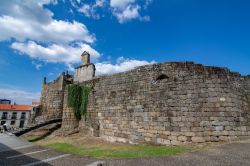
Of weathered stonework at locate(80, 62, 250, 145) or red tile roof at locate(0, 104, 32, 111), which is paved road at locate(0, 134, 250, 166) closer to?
weathered stonework at locate(80, 62, 250, 145)

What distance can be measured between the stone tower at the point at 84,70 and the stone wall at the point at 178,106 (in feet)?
31.9

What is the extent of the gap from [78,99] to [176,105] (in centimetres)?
825

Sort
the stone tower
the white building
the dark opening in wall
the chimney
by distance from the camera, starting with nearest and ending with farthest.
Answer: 1. the dark opening in wall
2. the stone tower
3. the chimney
4. the white building

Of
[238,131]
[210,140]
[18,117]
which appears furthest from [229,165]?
[18,117]

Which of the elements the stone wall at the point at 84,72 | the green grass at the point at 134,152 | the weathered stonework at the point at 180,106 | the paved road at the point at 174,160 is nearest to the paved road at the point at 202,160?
the paved road at the point at 174,160

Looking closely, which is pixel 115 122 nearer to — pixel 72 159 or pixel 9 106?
pixel 72 159

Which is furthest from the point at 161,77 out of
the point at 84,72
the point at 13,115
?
the point at 13,115

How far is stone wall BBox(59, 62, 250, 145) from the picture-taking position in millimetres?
7910

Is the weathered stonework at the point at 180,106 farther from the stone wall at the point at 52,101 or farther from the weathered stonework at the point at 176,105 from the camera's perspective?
the stone wall at the point at 52,101

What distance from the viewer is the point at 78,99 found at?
14.1 m

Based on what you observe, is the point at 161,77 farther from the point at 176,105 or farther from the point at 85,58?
the point at 85,58

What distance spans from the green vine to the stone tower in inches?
224

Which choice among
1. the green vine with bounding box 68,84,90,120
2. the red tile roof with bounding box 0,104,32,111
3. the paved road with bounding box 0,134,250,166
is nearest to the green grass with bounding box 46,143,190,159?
the paved road with bounding box 0,134,250,166

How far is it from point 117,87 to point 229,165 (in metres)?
7.72
